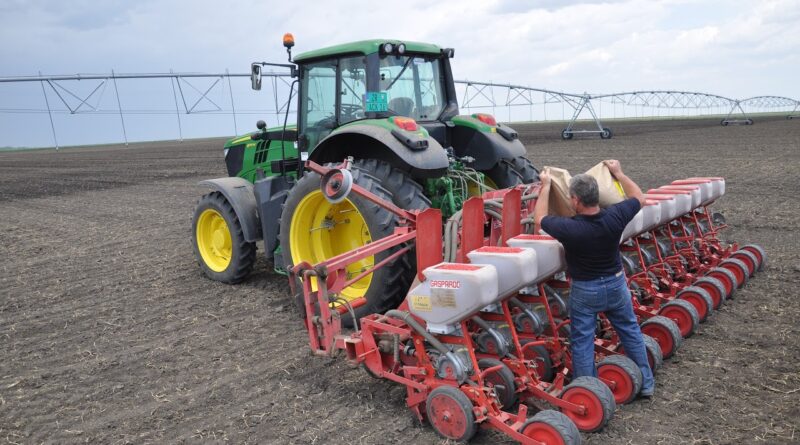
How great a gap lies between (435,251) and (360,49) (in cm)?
241

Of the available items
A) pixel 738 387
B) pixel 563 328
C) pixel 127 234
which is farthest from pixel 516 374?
pixel 127 234

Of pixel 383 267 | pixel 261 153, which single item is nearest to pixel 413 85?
pixel 261 153

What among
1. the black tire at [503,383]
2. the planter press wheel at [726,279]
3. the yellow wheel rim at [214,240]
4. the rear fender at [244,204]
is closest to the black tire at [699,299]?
the planter press wheel at [726,279]

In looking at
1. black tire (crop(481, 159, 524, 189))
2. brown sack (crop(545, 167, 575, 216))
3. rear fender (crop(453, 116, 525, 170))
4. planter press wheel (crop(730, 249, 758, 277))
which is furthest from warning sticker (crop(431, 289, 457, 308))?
planter press wheel (crop(730, 249, 758, 277))

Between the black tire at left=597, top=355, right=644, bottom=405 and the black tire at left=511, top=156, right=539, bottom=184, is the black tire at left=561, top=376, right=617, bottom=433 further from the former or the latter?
the black tire at left=511, top=156, right=539, bottom=184

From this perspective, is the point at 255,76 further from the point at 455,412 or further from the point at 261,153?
the point at 455,412

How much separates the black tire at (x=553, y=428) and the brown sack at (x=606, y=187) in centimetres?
133

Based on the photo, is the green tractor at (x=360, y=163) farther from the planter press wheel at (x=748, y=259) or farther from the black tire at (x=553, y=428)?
the planter press wheel at (x=748, y=259)

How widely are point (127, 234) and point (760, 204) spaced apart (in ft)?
30.9

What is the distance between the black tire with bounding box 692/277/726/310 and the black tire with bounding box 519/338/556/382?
1880mm

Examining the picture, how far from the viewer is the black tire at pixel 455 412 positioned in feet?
10.4

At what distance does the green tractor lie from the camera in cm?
485

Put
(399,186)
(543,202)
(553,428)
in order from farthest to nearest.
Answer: (399,186), (543,202), (553,428)

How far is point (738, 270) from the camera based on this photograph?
5.46m
